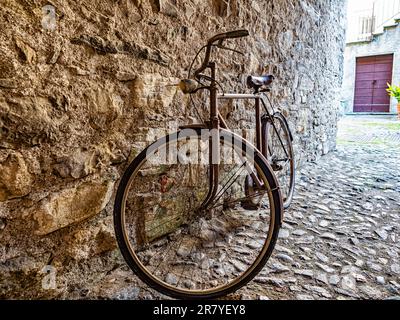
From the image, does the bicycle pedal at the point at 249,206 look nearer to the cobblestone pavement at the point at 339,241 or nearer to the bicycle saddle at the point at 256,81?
the cobblestone pavement at the point at 339,241

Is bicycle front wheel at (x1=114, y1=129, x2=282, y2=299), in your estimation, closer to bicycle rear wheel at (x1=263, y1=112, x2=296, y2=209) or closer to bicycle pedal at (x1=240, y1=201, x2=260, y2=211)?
bicycle pedal at (x1=240, y1=201, x2=260, y2=211)

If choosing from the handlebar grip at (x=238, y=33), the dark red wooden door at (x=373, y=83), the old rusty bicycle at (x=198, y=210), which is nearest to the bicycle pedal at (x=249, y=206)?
the old rusty bicycle at (x=198, y=210)

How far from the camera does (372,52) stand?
1188 centimetres

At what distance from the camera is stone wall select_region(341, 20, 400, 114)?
11195mm

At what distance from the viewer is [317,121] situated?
12.8 feet

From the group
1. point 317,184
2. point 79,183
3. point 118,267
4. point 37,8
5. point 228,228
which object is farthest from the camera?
point 317,184

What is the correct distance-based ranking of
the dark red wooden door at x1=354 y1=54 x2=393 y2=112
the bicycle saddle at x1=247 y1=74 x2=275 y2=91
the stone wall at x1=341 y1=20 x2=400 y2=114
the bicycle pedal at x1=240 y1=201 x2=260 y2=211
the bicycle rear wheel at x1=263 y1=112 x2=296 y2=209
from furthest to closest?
the dark red wooden door at x1=354 y1=54 x2=393 y2=112
the stone wall at x1=341 y1=20 x2=400 y2=114
the bicycle rear wheel at x1=263 y1=112 x2=296 y2=209
the bicycle pedal at x1=240 y1=201 x2=260 y2=211
the bicycle saddle at x1=247 y1=74 x2=275 y2=91

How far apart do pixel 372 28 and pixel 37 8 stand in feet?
48.0

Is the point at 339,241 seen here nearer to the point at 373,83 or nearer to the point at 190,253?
the point at 190,253

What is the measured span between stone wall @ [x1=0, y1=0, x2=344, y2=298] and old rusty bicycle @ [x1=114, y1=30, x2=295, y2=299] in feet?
0.57

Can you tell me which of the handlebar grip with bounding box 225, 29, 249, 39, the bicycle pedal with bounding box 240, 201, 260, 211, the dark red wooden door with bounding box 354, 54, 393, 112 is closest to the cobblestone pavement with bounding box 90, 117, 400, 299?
the bicycle pedal with bounding box 240, 201, 260, 211

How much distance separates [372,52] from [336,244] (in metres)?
13.1

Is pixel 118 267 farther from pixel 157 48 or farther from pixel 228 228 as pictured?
pixel 157 48

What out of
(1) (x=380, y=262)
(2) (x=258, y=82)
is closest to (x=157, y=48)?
(2) (x=258, y=82)
